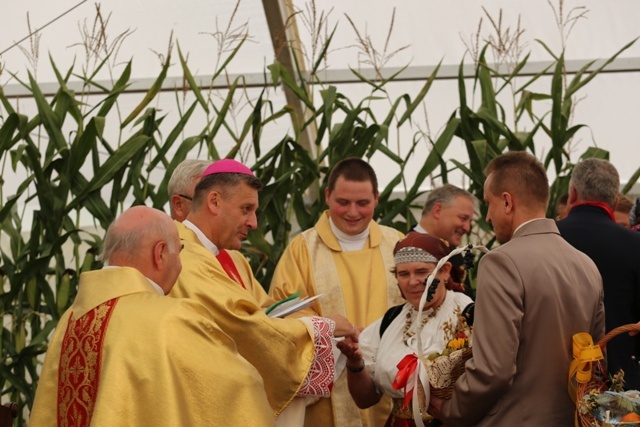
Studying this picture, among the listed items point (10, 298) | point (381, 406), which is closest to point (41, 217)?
point (10, 298)

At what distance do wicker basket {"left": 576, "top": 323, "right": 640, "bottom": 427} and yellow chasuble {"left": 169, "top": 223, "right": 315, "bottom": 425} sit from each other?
114 centimetres

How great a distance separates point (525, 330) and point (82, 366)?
1516 millimetres

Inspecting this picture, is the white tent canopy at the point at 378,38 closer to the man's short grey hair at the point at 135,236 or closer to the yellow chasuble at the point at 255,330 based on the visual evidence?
the yellow chasuble at the point at 255,330

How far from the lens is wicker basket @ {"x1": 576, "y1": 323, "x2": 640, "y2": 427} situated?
11.6 feet

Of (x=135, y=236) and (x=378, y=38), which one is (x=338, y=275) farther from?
(x=378, y=38)

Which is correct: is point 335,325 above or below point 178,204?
below

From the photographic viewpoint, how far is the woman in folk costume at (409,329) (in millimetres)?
4281

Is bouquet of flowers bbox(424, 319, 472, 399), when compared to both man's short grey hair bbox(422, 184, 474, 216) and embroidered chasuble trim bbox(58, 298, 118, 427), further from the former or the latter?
man's short grey hair bbox(422, 184, 474, 216)

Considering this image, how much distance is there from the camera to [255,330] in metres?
4.23

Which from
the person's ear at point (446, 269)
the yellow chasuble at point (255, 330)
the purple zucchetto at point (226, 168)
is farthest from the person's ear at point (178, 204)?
the person's ear at point (446, 269)

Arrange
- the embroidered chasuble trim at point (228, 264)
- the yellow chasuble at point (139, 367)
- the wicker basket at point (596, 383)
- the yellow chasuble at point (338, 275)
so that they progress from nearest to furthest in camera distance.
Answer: the yellow chasuble at point (139, 367) → the wicker basket at point (596, 383) → the embroidered chasuble trim at point (228, 264) → the yellow chasuble at point (338, 275)

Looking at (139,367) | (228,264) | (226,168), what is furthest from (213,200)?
(139,367)

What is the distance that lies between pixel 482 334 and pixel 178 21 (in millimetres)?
4405

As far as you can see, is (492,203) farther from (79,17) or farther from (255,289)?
(79,17)
